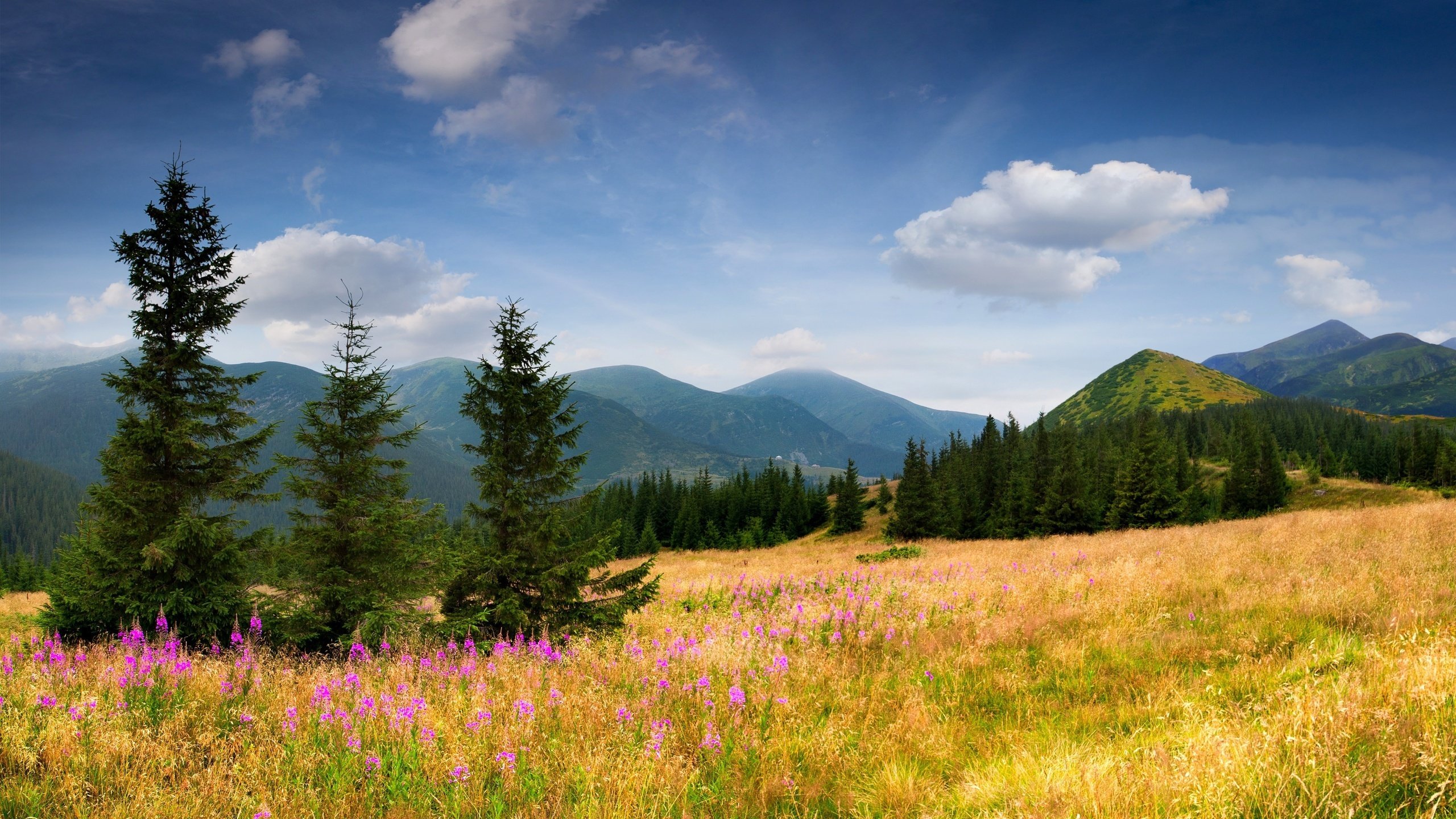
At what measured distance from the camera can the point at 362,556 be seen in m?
12.1

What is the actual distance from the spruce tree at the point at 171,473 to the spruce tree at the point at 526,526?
4617 mm

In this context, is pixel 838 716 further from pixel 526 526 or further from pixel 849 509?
pixel 849 509

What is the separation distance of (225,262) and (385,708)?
42.8 ft

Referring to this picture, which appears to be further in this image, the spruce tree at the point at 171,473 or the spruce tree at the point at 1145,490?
the spruce tree at the point at 1145,490

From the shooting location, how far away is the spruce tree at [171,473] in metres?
11.0

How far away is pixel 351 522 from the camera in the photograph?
12008 mm

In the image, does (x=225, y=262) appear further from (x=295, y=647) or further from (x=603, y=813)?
(x=603, y=813)

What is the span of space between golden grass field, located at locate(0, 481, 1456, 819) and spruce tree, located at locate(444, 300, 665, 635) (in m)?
1.20

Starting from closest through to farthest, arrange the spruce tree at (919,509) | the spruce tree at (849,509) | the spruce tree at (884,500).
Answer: the spruce tree at (919,509) < the spruce tree at (849,509) < the spruce tree at (884,500)

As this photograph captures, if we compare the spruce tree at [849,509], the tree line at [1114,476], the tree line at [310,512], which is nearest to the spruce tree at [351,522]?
the tree line at [310,512]

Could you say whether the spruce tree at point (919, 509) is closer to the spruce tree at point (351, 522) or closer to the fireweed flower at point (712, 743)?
the spruce tree at point (351, 522)

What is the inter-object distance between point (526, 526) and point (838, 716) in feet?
20.8

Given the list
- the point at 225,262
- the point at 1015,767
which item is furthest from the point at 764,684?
the point at 225,262

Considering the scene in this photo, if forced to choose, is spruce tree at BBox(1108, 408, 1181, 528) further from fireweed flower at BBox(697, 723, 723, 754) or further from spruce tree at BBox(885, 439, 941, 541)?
fireweed flower at BBox(697, 723, 723, 754)
